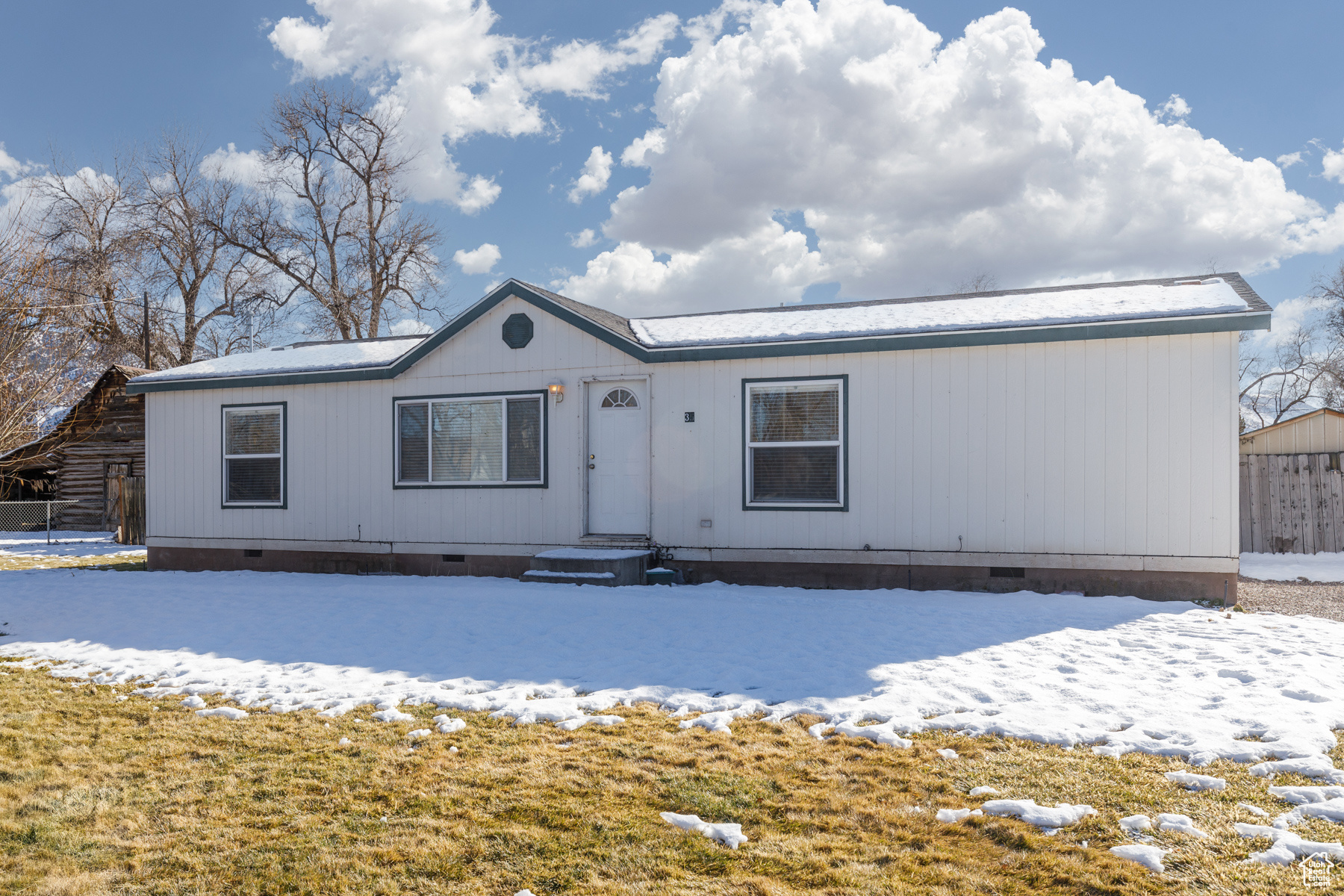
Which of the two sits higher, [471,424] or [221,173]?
[221,173]

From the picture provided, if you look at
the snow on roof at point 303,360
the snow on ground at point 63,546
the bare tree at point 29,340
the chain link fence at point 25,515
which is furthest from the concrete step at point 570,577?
the chain link fence at point 25,515

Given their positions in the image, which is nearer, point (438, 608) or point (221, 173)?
point (438, 608)

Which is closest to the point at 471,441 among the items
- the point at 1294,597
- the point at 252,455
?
the point at 252,455

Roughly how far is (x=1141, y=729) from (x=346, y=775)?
3.73 metres

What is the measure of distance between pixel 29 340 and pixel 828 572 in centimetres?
1050

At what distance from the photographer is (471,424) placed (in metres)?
10.3

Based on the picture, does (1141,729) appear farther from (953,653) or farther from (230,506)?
(230,506)

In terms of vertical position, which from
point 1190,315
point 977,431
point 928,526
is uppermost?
point 1190,315

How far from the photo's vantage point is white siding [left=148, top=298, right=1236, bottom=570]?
25.6 ft

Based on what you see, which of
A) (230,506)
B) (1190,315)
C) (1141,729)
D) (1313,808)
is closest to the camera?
(1313,808)

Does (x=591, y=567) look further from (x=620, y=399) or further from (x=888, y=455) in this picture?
(x=888, y=455)

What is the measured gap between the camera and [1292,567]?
1171 cm

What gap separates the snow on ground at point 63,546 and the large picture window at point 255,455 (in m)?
5.00

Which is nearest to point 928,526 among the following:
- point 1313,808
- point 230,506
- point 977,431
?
point 977,431
